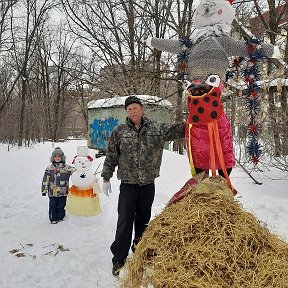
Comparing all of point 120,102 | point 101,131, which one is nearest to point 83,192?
point 120,102

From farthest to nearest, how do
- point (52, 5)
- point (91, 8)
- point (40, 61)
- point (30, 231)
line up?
point (40, 61), point (52, 5), point (91, 8), point (30, 231)


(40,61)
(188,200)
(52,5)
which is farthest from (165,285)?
(40,61)

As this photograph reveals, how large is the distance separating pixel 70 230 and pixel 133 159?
2.05m

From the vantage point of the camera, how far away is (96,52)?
17234 mm

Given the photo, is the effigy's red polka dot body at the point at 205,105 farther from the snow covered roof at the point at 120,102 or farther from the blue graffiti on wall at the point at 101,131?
the blue graffiti on wall at the point at 101,131

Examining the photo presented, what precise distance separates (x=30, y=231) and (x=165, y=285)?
11.1 ft

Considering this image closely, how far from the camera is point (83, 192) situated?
5379mm

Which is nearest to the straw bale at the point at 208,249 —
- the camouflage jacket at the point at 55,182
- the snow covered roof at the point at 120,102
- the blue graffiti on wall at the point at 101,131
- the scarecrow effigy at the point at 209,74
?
the scarecrow effigy at the point at 209,74

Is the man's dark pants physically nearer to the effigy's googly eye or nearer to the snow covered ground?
the snow covered ground

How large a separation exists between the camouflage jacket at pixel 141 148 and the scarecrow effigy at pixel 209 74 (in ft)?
1.99

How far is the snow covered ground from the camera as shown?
3.40 metres

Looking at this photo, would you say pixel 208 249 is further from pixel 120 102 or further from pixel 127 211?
pixel 120 102

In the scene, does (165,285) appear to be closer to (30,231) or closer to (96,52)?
(30,231)

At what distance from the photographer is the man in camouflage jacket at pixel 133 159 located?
3.28 meters
